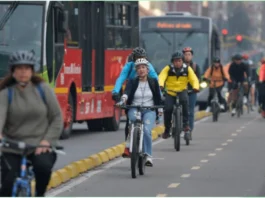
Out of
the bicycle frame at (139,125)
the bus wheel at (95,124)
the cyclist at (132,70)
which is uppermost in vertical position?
the cyclist at (132,70)

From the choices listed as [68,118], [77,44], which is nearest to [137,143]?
[68,118]

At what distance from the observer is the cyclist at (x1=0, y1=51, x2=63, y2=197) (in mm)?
8891

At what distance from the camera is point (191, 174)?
14695 mm

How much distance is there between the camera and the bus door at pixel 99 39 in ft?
77.8

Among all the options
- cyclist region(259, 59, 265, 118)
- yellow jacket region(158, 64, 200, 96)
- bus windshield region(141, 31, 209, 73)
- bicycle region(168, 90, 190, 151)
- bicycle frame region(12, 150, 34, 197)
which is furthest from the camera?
bus windshield region(141, 31, 209, 73)

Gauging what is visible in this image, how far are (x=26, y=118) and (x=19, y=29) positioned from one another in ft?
36.4

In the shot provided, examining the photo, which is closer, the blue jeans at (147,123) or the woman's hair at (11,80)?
the woman's hair at (11,80)

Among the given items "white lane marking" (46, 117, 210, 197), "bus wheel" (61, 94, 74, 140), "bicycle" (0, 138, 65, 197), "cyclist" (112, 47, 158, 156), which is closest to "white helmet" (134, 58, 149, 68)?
"cyclist" (112, 47, 158, 156)

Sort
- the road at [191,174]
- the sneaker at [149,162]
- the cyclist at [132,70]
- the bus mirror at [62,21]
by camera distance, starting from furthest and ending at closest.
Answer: the bus mirror at [62,21] → the cyclist at [132,70] → the sneaker at [149,162] → the road at [191,174]

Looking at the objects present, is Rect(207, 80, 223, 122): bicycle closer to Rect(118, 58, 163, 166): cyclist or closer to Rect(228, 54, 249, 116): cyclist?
Rect(228, 54, 249, 116): cyclist

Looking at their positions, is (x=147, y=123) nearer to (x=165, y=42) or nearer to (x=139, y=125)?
(x=139, y=125)

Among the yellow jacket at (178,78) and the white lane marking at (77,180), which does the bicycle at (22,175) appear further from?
the yellow jacket at (178,78)

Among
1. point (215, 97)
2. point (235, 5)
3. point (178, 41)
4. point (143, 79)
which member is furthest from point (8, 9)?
point (235, 5)

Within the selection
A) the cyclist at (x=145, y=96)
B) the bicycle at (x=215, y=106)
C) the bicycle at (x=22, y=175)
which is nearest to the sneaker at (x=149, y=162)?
the cyclist at (x=145, y=96)
